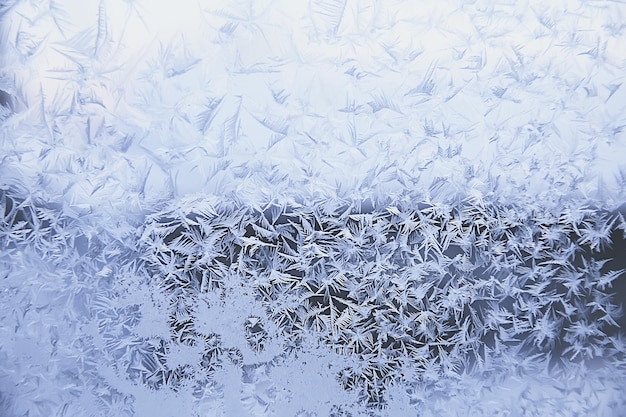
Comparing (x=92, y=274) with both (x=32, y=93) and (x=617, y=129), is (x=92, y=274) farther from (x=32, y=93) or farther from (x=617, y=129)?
(x=617, y=129)

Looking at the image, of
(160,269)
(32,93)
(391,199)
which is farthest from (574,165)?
(32,93)

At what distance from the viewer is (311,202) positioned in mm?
754

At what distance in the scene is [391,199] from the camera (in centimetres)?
75

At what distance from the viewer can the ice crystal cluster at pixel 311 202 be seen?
2.41 ft

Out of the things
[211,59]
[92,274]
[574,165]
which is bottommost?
[92,274]

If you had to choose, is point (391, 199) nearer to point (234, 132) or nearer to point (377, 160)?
point (377, 160)

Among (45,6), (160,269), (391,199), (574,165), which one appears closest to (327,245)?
(391,199)

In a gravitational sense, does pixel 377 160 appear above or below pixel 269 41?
below

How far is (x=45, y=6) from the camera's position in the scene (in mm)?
726

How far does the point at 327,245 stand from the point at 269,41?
296mm

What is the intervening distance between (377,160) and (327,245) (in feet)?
0.46

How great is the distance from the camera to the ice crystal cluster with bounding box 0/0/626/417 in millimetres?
735

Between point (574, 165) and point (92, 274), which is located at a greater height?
point (574, 165)

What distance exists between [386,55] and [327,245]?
279 millimetres
